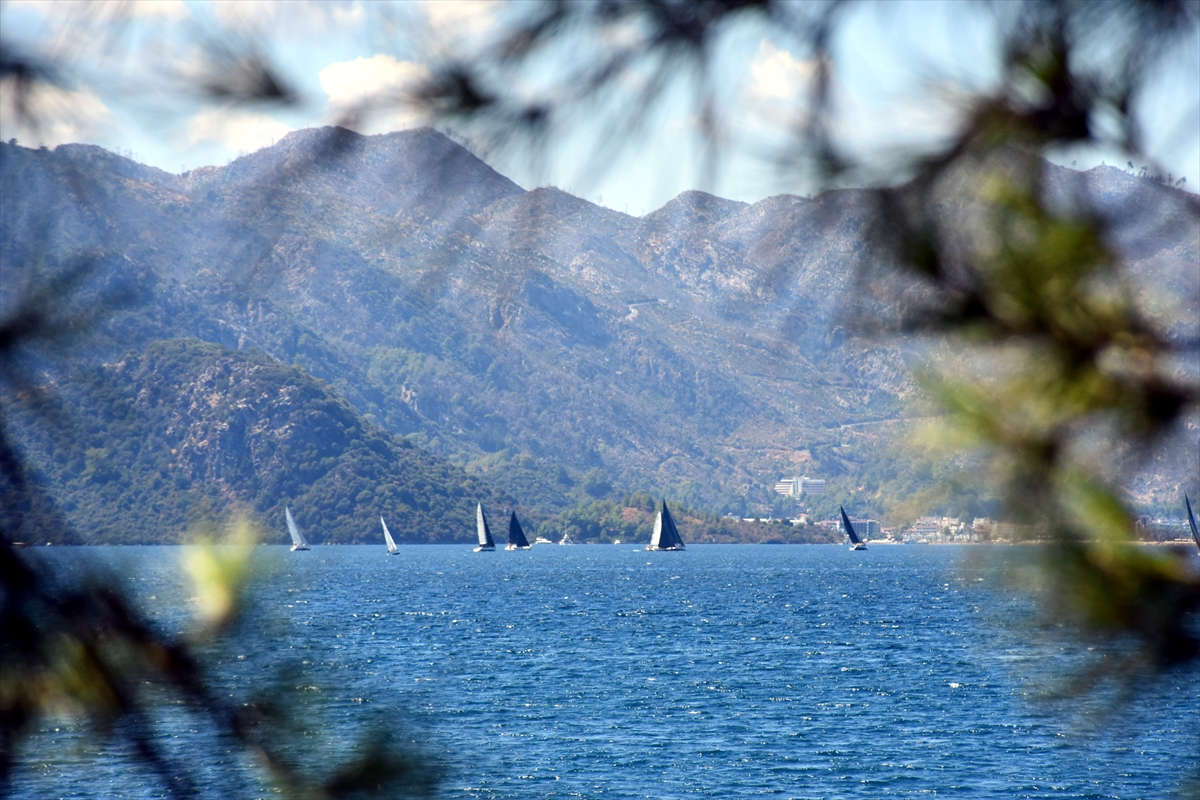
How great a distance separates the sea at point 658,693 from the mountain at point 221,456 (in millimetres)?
270

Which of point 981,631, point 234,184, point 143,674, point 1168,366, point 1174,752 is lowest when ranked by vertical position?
point 1174,752

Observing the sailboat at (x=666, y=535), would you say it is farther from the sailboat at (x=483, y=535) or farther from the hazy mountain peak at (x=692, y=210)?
the hazy mountain peak at (x=692, y=210)

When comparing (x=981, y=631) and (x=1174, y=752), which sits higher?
(x=981, y=631)

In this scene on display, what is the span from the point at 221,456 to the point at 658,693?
12.3 m

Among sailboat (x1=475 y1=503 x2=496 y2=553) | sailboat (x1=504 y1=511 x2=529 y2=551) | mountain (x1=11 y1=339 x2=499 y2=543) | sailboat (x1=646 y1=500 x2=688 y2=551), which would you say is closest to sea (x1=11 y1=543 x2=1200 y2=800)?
mountain (x1=11 y1=339 x2=499 y2=543)

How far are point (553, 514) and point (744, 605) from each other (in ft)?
369

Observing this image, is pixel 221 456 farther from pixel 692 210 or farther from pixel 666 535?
pixel 666 535

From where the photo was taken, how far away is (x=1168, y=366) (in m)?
1.93

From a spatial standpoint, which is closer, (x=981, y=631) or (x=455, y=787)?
(x=981, y=631)

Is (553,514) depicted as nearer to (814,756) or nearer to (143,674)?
(814,756)

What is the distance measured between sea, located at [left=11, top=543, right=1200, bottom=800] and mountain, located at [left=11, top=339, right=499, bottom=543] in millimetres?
270

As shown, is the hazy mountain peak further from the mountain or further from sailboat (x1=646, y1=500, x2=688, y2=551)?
sailboat (x1=646, y1=500, x2=688, y2=551)

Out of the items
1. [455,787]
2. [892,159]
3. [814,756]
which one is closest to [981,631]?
[892,159]

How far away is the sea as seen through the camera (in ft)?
7.51
